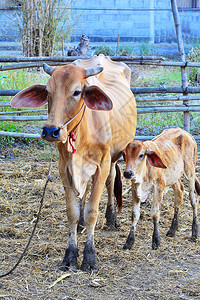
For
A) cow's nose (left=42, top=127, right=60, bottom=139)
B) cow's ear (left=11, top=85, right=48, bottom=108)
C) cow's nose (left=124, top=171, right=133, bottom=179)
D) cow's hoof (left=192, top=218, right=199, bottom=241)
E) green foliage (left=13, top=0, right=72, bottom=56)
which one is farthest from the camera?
green foliage (left=13, top=0, right=72, bottom=56)

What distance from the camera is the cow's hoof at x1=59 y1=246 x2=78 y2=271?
11.5 feet

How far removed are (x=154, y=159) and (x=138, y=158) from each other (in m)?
0.15

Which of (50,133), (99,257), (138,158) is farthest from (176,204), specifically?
(50,133)

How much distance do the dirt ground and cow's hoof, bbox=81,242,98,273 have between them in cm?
7

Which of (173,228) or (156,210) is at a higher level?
(156,210)

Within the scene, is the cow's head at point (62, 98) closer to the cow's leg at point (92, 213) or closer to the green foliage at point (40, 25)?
the cow's leg at point (92, 213)

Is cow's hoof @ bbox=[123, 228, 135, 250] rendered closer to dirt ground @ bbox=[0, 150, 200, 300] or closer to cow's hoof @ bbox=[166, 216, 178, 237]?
dirt ground @ bbox=[0, 150, 200, 300]

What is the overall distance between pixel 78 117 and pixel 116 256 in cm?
131

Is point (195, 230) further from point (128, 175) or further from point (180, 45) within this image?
point (180, 45)

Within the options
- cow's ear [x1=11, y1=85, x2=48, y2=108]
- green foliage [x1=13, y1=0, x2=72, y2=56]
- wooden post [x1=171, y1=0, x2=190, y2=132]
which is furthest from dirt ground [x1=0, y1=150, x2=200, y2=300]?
green foliage [x1=13, y1=0, x2=72, y2=56]

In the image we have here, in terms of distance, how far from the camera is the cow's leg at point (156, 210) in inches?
155

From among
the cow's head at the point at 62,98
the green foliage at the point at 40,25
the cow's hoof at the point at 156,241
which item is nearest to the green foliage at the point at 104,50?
the green foliage at the point at 40,25

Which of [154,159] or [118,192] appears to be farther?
[118,192]

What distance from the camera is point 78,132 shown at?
11.1 feet
